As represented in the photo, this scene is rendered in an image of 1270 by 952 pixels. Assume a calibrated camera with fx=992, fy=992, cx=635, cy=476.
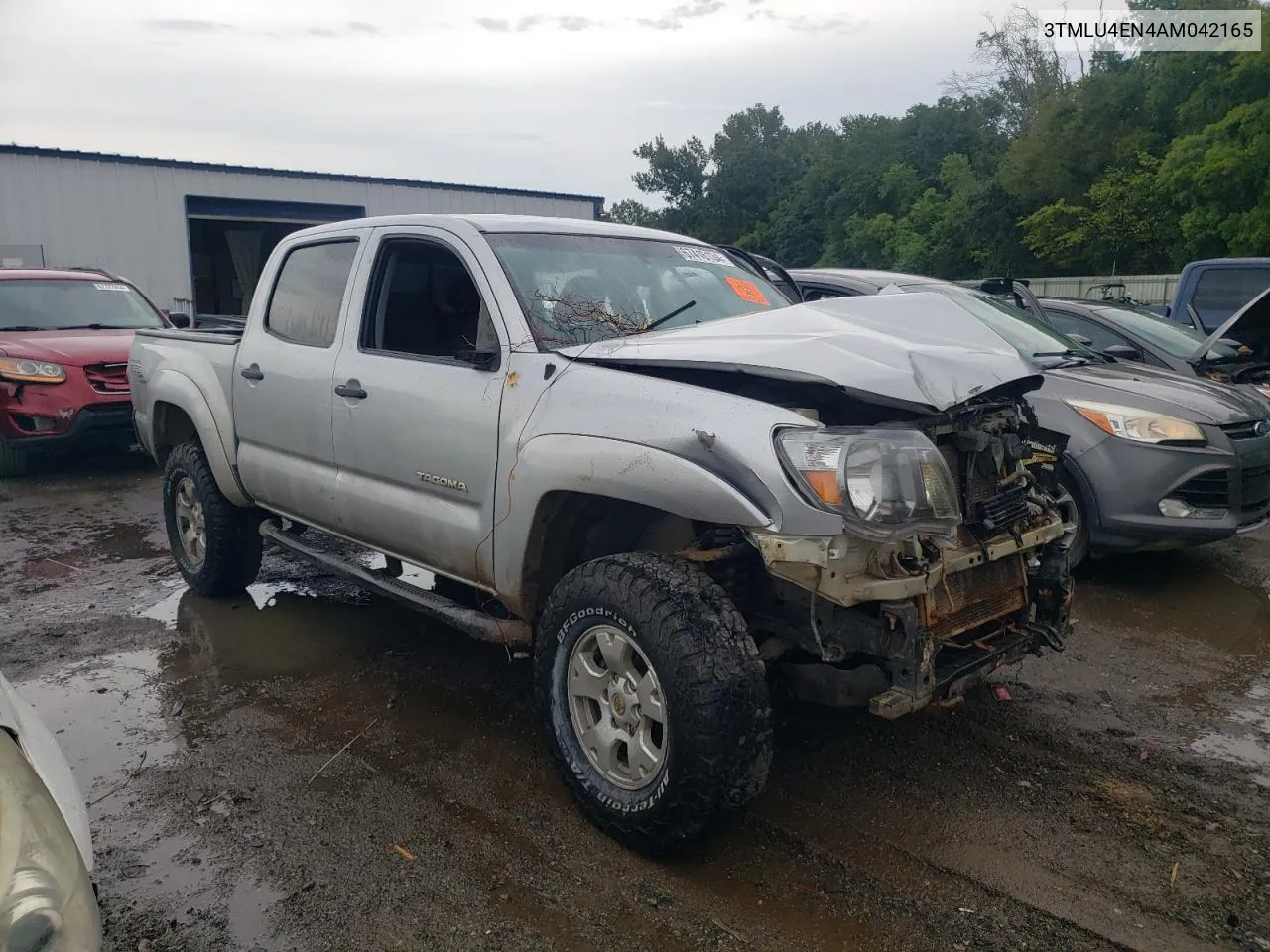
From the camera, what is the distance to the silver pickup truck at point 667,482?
2.84 meters

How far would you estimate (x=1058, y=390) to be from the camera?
588 centimetres

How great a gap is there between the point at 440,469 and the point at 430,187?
21300 mm

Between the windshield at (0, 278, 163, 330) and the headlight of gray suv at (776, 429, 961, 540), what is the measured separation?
9.22 m

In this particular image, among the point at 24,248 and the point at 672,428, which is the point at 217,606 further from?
the point at 24,248

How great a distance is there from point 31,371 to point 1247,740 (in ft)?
30.7

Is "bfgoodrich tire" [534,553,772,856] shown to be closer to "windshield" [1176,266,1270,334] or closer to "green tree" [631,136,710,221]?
"windshield" [1176,266,1270,334]

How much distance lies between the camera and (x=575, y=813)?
335cm

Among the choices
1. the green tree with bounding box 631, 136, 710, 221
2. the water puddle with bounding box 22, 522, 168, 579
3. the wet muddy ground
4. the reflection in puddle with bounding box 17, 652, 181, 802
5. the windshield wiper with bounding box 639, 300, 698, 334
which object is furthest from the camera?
the green tree with bounding box 631, 136, 710, 221

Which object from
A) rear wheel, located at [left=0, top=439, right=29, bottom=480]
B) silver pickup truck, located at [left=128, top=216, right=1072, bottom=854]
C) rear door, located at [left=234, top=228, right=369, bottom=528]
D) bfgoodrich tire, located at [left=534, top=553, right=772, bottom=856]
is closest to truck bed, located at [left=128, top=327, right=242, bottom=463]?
rear door, located at [left=234, top=228, right=369, bottom=528]

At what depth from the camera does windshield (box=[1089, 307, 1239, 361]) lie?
25.1ft

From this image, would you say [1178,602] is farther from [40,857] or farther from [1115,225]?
[1115,225]

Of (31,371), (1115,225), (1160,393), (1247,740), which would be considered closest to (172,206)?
(31,371)

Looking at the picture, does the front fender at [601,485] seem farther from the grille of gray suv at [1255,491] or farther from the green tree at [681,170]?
the green tree at [681,170]

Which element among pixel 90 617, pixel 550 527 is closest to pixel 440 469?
pixel 550 527
